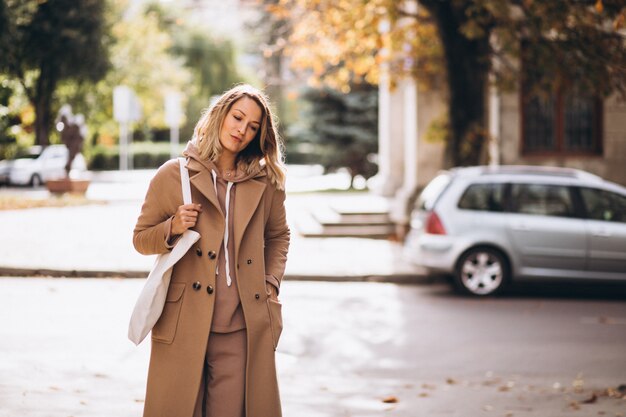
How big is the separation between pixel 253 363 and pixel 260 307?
227mm

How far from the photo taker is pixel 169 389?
394 cm

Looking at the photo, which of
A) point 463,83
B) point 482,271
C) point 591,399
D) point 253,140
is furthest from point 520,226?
point 253,140

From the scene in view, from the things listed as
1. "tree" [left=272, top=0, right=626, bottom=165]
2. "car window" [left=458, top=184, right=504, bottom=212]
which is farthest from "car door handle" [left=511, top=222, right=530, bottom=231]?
"tree" [left=272, top=0, right=626, bottom=165]

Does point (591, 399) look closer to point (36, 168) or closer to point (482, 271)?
point (482, 271)

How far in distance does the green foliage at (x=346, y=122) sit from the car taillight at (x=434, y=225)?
21555mm

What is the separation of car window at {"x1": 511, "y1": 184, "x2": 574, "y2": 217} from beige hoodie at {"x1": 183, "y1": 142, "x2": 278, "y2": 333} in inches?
362

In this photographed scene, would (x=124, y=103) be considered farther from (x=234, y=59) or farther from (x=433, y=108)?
(x=234, y=59)

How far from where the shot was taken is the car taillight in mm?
12781

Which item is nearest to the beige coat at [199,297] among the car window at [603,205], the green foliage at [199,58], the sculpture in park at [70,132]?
the car window at [603,205]

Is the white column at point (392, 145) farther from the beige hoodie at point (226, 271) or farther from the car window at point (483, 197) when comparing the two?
the beige hoodie at point (226, 271)

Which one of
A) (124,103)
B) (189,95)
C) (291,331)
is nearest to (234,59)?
(189,95)

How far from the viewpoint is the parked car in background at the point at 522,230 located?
1259 cm

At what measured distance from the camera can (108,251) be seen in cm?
1662

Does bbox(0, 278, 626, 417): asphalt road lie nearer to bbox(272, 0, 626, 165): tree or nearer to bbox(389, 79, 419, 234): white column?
bbox(272, 0, 626, 165): tree
